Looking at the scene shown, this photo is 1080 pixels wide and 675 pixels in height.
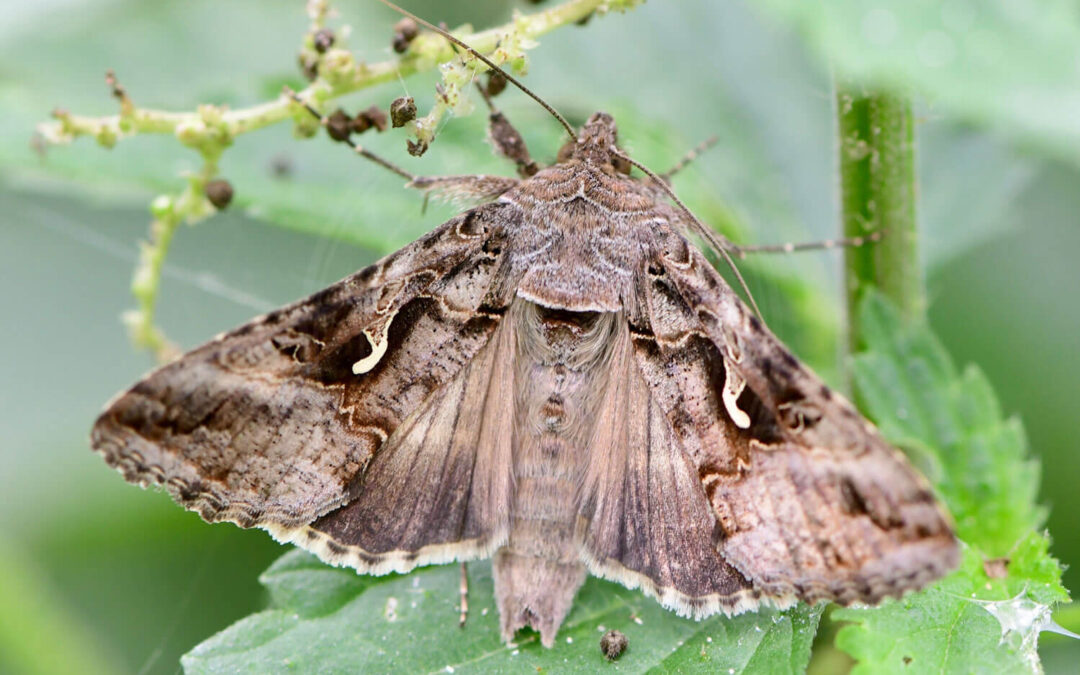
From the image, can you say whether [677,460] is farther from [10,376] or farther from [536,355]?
[10,376]

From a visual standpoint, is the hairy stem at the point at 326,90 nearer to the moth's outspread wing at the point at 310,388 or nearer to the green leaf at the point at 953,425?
the moth's outspread wing at the point at 310,388

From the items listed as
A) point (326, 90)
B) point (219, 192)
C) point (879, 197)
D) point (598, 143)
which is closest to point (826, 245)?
point (879, 197)

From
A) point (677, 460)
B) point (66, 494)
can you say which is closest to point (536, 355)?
point (677, 460)

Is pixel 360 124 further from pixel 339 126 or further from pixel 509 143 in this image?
pixel 509 143

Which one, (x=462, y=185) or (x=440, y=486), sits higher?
(x=462, y=185)

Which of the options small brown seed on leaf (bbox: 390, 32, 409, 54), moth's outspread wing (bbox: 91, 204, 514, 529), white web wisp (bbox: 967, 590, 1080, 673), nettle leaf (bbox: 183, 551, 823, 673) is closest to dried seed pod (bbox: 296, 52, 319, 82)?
small brown seed on leaf (bbox: 390, 32, 409, 54)

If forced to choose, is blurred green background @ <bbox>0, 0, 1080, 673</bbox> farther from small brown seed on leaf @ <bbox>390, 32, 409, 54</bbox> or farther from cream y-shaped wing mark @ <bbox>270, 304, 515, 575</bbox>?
cream y-shaped wing mark @ <bbox>270, 304, 515, 575</bbox>
